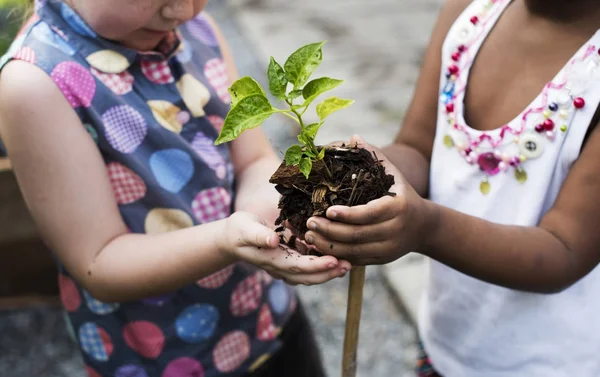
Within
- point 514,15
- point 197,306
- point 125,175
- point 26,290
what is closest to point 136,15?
point 125,175

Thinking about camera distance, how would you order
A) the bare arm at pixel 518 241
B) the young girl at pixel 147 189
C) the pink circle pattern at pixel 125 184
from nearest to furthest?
the bare arm at pixel 518 241 → the young girl at pixel 147 189 → the pink circle pattern at pixel 125 184

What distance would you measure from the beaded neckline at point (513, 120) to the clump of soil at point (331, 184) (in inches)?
13.7

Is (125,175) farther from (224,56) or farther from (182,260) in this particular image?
(224,56)

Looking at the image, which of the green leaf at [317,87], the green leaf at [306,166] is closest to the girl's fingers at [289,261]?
the green leaf at [306,166]

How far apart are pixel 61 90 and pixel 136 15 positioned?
196 millimetres

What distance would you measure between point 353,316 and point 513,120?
50 cm

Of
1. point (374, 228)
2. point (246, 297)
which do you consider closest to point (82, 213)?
point (246, 297)

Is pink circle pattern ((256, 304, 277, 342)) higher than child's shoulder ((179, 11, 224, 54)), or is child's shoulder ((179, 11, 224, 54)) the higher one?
child's shoulder ((179, 11, 224, 54))

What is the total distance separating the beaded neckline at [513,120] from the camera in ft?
A: 4.20

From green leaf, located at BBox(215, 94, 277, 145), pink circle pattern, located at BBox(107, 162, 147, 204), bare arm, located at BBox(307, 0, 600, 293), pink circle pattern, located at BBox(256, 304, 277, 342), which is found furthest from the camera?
pink circle pattern, located at BBox(256, 304, 277, 342)

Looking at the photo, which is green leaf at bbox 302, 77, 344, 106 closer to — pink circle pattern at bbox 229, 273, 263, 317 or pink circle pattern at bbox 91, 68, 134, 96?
pink circle pattern at bbox 91, 68, 134, 96

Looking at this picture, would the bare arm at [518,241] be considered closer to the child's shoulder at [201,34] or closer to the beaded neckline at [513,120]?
the beaded neckline at [513,120]

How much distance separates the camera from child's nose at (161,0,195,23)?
1.27m

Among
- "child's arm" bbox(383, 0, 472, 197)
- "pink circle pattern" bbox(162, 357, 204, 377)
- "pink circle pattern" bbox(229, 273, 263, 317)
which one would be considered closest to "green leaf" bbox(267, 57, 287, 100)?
"child's arm" bbox(383, 0, 472, 197)
